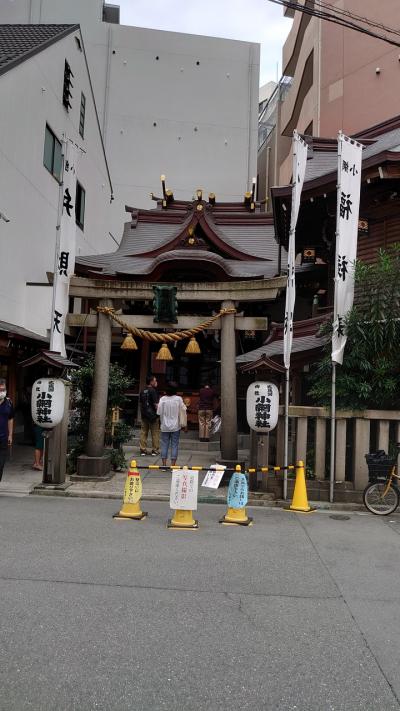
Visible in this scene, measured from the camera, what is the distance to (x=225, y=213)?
74.1ft

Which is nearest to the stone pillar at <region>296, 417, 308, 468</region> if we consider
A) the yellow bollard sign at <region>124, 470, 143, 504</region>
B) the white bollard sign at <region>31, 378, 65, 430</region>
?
the yellow bollard sign at <region>124, 470, 143, 504</region>

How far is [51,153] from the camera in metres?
17.6

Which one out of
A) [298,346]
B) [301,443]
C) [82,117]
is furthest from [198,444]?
[82,117]

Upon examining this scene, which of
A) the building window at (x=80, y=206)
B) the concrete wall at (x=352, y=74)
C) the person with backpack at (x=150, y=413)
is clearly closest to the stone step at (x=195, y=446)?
the person with backpack at (x=150, y=413)

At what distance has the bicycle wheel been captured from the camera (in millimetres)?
8305

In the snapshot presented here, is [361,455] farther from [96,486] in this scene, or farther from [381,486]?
[96,486]

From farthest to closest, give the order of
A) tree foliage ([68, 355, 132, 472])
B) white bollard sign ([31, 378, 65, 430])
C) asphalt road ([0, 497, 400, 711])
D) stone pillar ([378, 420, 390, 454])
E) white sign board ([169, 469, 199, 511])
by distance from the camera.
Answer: tree foliage ([68, 355, 132, 472]) < white bollard sign ([31, 378, 65, 430]) < stone pillar ([378, 420, 390, 454]) < white sign board ([169, 469, 199, 511]) < asphalt road ([0, 497, 400, 711])

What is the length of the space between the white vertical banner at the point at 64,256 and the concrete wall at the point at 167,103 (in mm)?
22722

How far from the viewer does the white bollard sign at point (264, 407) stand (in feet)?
30.2

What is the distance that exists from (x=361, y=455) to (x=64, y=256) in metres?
6.96

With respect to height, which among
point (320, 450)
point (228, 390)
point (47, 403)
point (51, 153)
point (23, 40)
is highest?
point (23, 40)

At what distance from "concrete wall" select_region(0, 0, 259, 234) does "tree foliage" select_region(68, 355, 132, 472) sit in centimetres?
2349

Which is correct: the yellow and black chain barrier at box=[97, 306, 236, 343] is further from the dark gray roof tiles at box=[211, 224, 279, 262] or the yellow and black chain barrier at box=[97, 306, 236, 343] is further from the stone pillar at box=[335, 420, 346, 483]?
the dark gray roof tiles at box=[211, 224, 279, 262]

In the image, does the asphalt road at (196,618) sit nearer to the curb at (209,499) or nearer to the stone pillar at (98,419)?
the curb at (209,499)
